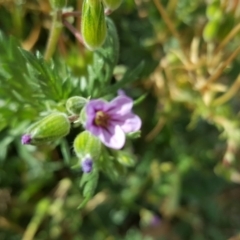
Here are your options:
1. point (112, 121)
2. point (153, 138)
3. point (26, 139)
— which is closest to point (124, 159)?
point (112, 121)

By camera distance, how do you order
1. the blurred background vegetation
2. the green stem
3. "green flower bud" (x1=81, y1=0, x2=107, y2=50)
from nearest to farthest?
1. "green flower bud" (x1=81, y1=0, x2=107, y2=50)
2. the green stem
3. the blurred background vegetation

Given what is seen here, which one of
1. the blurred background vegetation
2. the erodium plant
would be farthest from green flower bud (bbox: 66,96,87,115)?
the blurred background vegetation

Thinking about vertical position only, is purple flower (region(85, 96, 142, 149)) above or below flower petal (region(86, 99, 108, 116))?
below

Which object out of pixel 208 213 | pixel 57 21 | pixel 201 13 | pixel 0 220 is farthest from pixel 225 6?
pixel 0 220

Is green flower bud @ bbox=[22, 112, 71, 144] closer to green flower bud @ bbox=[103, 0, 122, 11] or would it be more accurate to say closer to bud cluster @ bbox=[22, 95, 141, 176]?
bud cluster @ bbox=[22, 95, 141, 176]

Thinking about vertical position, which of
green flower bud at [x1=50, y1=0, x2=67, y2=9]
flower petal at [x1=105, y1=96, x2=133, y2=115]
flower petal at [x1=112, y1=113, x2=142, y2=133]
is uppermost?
green flower bud at [x1=50, y1=0, x2=67, y2=9]

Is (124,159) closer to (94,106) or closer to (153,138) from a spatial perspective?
(94,106)

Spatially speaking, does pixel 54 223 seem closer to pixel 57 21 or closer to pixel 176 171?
pixel 176 171

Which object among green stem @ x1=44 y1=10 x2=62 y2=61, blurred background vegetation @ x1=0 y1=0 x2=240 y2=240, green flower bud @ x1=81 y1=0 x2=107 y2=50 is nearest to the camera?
green flower bud @ x1=81 y1=0 x2=107 y2=50
